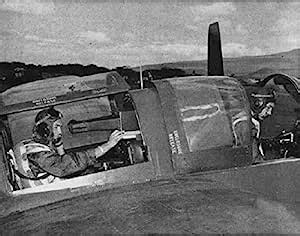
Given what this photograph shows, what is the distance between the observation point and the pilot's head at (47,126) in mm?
3275

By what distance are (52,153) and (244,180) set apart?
127 cm

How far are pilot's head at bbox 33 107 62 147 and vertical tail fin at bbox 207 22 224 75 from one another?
3.59 m

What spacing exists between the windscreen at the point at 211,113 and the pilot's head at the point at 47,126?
838mm

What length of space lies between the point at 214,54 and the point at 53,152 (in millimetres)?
3871

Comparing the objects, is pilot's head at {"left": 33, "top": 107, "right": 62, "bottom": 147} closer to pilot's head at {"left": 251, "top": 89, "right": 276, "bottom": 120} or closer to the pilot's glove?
the pilot's glove

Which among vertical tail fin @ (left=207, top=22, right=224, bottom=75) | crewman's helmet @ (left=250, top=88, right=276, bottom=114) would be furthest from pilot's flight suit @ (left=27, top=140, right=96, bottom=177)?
vertical tail fin @ (left=207, top=22, right=224, bottom=75)

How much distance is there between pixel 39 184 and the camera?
322 centimetres

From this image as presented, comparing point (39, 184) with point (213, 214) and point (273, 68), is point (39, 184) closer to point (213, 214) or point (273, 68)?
point (213, 214)

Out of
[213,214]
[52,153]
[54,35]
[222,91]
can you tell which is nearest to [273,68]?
[54,35]

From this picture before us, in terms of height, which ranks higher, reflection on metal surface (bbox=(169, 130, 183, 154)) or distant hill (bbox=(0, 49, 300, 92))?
distant hill (bbox=(0, 49, 300, 92))

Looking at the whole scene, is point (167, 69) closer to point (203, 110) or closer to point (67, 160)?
point (203, 110)

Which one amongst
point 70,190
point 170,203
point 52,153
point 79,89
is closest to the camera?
point 170,203

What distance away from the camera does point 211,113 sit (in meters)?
3.19

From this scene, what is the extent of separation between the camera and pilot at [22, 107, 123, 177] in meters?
3.11
